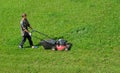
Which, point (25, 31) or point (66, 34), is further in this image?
point (66, 34)

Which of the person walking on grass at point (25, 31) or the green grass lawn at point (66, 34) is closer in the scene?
the green grass lawn at point (66, 34)

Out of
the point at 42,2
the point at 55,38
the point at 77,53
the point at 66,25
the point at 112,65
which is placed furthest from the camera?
the point at 42,2

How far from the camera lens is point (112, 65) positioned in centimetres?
1847

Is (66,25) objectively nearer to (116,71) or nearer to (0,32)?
(0,32)

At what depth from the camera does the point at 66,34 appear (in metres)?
24.2

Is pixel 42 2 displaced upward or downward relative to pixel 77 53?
upward

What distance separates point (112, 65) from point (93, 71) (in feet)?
4.90

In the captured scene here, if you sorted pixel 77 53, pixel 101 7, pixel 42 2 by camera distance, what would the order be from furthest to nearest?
1. pixel 42 2
2. pixel 101 7
3. pixel 77 53

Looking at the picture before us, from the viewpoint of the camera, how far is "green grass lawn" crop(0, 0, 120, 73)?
18.7 metres

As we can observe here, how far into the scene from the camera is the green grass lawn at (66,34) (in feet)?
61.2

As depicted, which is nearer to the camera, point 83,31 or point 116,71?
point 116,71

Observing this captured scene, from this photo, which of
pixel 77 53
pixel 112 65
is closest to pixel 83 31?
pixel 77 53

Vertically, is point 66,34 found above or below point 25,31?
below

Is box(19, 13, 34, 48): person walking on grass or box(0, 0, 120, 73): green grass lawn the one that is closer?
box(0, 0, 120, 73): green grass lawn
